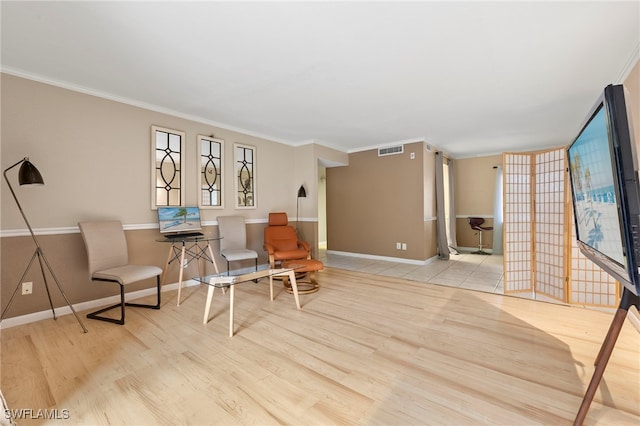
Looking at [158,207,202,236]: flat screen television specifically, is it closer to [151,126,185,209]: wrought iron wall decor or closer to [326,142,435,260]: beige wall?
[151,126,185,209]: wrought iron wall decor

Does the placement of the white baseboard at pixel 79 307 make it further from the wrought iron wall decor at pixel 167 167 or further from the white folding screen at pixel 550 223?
the white folding screen at pixel 550 223

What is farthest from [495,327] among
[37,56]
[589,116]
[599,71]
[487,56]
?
[37,56]

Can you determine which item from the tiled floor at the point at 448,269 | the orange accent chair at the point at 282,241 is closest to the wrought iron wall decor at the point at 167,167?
the orange accent chair at the point at 282,241

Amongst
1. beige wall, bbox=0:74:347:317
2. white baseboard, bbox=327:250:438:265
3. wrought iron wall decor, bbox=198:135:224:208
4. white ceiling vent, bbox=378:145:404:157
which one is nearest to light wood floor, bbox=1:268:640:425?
beige wall, bbox=0:74:347:317

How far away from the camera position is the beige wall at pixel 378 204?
5352 mm

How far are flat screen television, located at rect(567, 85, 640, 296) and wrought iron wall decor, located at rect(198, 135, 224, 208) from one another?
4.12 meters

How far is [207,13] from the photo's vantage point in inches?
74.9

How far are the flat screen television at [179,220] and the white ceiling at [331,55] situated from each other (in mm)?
1385

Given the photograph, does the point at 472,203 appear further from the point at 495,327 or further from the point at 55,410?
the point at 55,410

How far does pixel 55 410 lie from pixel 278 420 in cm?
127

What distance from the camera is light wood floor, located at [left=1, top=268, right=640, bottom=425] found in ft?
4.88

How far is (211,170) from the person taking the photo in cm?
421

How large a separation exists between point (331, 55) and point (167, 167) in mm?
2670

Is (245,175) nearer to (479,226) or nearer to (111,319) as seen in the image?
(111,319)
